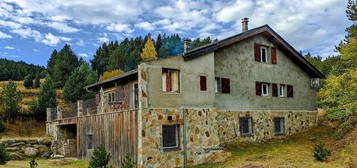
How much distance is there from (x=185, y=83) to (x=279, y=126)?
10.1 metres

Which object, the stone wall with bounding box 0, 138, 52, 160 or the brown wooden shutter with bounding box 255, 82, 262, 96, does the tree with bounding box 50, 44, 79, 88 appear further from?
the brown wooden shutter with bounding box 255, 82, 262, 96

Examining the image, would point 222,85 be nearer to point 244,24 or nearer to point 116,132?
point 244,24

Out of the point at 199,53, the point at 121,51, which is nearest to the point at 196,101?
the point at 199,53

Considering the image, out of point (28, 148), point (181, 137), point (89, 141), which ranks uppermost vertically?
point (181, 137)

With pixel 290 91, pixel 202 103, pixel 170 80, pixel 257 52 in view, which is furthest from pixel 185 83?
pixel 290 91

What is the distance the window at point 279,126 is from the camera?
83.8ft

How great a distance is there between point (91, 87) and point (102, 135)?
7.28 meters

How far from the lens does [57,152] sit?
29.5m

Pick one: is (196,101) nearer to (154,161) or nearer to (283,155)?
(154,161)

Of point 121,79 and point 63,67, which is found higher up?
point 63,67

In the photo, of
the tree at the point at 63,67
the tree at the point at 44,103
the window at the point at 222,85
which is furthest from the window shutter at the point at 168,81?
the tree at the point at 63,67

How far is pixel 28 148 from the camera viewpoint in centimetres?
2872

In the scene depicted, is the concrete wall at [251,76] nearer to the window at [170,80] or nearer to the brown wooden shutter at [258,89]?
the brown wooden shutter at [258,89]

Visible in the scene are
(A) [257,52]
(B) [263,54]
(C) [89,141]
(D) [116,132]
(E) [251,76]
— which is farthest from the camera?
(B) [263,54]
